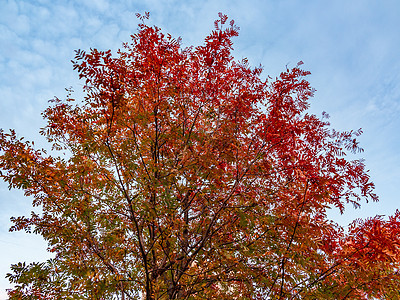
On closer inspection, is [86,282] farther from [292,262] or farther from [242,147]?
[242,147]

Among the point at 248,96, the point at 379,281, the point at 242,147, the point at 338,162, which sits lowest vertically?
the point at 379,281

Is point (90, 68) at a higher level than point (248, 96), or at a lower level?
lower

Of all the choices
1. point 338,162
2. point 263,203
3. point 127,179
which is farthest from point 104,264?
point 338,162

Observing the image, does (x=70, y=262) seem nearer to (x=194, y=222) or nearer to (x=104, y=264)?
(x=104, y=264)

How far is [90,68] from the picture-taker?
499 centimetres

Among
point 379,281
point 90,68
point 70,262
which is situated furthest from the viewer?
point 70,262

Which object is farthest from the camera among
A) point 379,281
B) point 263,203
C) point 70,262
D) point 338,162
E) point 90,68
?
point 338,162

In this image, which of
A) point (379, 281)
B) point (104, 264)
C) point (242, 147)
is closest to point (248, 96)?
point (242, 147)

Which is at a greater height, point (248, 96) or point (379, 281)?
point (248, 96)

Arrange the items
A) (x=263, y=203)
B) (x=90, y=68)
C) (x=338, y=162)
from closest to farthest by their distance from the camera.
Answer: (x=90, y=68), (x=263, y=203), (x=338, y=162)

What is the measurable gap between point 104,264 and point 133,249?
90 cm

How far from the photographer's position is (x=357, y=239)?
540 cm

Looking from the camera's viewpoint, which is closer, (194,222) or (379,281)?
(379,281)

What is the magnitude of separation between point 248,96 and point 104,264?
219 inches
